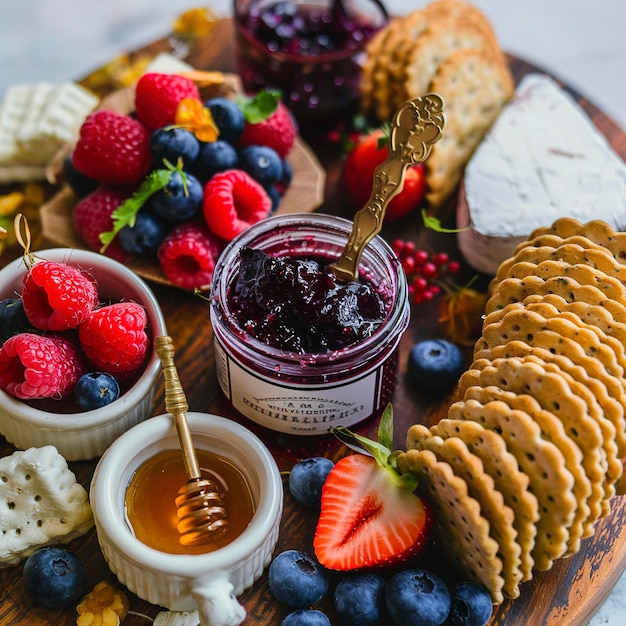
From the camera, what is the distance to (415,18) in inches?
92.5

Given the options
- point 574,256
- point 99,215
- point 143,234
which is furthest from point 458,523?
point 99,215

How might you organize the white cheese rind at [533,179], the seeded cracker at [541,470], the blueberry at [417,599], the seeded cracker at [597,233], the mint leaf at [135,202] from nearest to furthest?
the seeded cracker at [541,470] < the blueberry at [417,599] < the seeded cracker at [597,233] < the mint leaf at [135,202] < the white cheese rind at [533,179]

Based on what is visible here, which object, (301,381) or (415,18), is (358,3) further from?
(301,381)

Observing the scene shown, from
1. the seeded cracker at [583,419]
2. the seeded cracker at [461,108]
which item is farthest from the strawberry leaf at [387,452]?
the seeded cracker at [461,108]

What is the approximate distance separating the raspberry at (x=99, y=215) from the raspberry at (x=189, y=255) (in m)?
0.12

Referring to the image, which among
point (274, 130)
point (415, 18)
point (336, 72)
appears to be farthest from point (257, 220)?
point (415, 18)

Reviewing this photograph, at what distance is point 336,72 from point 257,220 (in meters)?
0.58

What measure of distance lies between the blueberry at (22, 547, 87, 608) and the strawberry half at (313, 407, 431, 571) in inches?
17.1

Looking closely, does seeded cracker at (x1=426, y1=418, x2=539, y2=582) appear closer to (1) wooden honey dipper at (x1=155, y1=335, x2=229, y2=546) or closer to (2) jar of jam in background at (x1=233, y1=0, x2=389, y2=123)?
(1) wooden honey dipper at (x1=155, y1=335, x2=229, y2=546)

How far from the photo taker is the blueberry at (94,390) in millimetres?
1668

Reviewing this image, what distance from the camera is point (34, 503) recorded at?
5.34ft

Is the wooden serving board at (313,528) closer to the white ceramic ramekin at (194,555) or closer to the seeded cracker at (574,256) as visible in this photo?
the white ceramic ramekin at (194,555)

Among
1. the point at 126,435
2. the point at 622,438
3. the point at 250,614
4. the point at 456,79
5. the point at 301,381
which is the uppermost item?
the point at 456,79

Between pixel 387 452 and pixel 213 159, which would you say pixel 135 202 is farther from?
pixel 387 452
